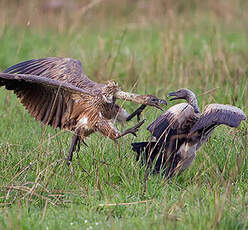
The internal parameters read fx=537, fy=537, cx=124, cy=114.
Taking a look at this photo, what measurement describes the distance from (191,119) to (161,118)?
34cm

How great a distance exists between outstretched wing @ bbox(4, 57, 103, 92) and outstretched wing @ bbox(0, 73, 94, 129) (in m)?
0.29

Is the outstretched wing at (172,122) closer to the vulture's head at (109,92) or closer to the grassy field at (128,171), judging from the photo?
the grassy field at (128,171)

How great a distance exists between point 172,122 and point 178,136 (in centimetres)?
17

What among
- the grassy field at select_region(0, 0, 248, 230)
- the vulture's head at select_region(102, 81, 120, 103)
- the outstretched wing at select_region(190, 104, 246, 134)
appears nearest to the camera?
the grassy field at select_region(0, 0, 248, 230)

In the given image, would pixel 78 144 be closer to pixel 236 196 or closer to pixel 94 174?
pixel 94 174

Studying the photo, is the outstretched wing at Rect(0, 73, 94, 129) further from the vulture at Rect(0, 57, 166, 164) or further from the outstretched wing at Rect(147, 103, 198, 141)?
the outstretched wing at Rect(147, 103, 198, 141)

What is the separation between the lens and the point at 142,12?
1311 centimetres

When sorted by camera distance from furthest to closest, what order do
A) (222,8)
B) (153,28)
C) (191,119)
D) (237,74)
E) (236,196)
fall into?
(222,8), (153,28), (237,74), (191,119), (236,196)

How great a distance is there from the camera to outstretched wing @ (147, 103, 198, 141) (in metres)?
4.91

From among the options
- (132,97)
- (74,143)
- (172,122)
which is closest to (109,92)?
(132,97)

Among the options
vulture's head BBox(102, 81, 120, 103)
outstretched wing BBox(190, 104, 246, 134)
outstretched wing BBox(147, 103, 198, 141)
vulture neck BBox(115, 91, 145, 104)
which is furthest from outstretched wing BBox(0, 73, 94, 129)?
outstretched wing BBox(190, 104, 246, 134)

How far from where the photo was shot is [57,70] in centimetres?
591

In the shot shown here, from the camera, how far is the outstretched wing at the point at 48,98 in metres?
5.09

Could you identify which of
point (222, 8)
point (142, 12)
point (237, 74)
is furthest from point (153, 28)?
point (237, 74)
